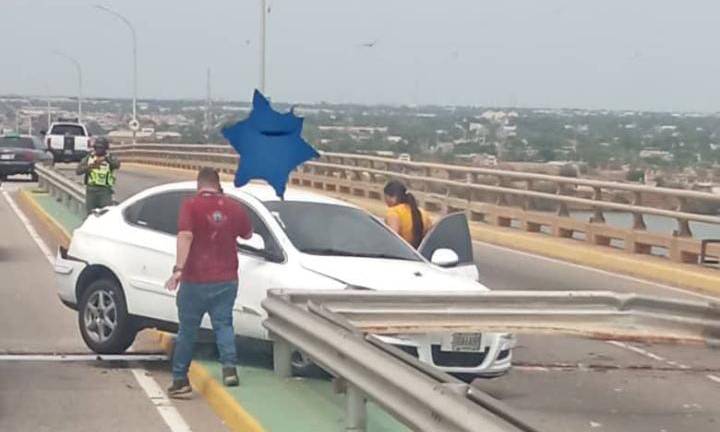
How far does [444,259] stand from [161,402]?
8.85 feet

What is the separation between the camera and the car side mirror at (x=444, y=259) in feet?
35.4

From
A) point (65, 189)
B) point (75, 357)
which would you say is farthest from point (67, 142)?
point (75, 357)

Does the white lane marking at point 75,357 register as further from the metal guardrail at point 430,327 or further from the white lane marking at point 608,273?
the white lane marking at point 608,273

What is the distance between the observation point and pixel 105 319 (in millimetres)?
11242

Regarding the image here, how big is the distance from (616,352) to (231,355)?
15.3 feet

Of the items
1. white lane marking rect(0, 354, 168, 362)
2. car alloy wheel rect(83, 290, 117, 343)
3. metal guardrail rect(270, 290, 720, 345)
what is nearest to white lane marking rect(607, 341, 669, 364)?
metal guardrail rect(270, 290, 720, 345)

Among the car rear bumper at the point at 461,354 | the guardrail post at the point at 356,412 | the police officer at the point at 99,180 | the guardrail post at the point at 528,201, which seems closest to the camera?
the guardrail post at the point at 356,412

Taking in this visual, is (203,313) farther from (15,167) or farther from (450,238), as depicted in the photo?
(15,167)

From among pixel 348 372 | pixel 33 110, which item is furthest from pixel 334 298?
pixel 33 110

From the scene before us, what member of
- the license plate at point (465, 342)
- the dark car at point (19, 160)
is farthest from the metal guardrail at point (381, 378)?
the dark car at point (19, 160)

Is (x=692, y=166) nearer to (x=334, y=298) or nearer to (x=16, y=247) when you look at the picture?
(x=16, y=247)

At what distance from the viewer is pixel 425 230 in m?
13.3

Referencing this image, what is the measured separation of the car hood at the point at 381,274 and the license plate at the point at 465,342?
0.49 meters

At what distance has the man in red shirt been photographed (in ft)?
30.2
